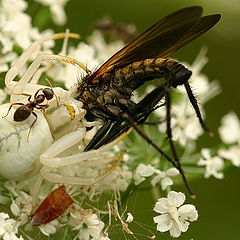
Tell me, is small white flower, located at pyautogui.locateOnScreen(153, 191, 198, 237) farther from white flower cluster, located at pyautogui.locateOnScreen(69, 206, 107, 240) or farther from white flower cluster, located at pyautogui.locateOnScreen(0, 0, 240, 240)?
white flower cluster, located at pyautogui.locateOnScreen(69, 206, 107, 240)

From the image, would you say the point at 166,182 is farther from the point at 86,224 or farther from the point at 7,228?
the point at 7,228

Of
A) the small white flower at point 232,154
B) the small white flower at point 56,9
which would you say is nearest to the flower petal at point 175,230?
the small white flower at point 232,154

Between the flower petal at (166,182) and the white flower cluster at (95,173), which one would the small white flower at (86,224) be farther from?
the flower petal at (166,182)

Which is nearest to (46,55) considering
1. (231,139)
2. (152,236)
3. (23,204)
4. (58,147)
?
(58,147)

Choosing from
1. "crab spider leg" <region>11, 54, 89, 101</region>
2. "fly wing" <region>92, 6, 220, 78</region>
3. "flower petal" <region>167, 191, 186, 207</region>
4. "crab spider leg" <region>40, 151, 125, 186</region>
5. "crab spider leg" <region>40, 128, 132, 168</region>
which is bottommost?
"flower petal" <region>167, 191, 186, 207</region>

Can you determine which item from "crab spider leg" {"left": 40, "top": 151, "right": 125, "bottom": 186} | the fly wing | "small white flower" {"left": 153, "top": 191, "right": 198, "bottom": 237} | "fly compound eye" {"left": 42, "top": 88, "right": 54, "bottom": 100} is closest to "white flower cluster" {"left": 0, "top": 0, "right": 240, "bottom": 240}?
"small white flower" {"left": 153, "top": 191, "right": 198, "bottom": 237}

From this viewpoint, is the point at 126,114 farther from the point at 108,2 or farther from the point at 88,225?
the point at 108,2
